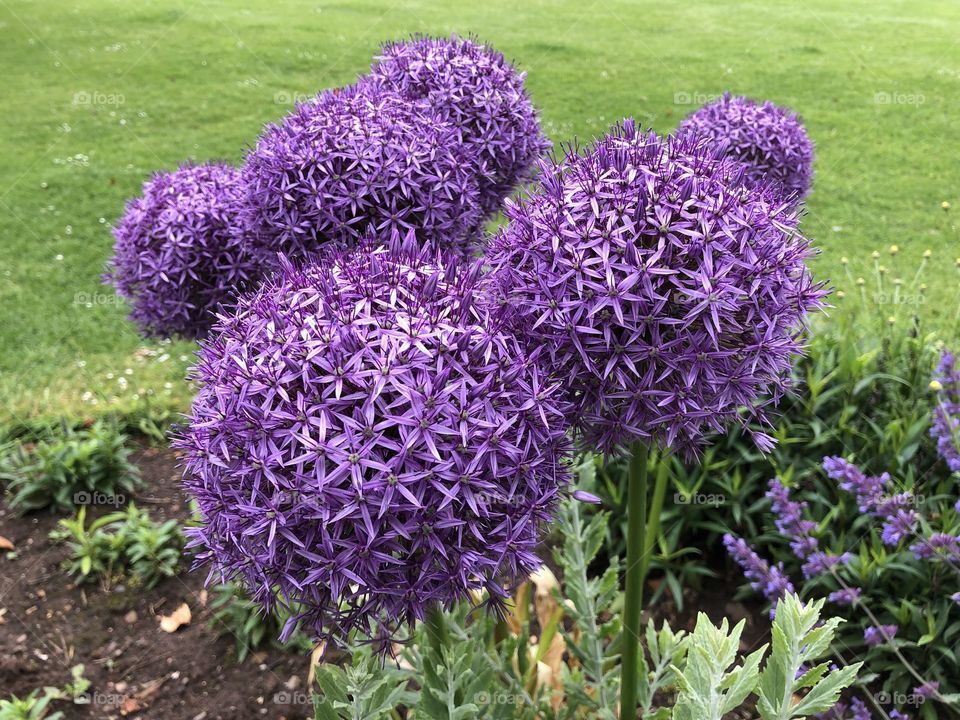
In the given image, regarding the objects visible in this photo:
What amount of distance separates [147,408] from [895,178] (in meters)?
7.31

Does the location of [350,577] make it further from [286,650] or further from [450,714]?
[286,650]

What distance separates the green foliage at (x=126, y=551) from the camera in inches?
173

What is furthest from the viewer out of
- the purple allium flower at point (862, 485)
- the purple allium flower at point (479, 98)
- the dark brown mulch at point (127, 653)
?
the dark brown mulch at point (127, 653)

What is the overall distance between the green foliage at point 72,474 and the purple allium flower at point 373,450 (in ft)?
11.2

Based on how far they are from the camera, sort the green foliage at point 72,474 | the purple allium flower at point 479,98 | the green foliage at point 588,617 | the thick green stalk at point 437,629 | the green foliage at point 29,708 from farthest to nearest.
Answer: the green foliage at point 72,474 → the green foliage at point 29,708 → the green foliage at point 588,617 → the purple allium flower at point 479,98 → the thick green stalk at point 437,629

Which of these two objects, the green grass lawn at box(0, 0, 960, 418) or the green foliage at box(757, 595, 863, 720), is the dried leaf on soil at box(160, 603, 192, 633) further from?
the green foliage at box(757, 595, 863, 720)

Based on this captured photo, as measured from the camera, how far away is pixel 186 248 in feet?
9.35

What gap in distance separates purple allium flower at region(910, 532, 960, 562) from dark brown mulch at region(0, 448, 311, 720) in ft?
9.23

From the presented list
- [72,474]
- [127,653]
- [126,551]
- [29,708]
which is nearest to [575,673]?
[127,653]

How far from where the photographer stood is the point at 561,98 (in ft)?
33.6

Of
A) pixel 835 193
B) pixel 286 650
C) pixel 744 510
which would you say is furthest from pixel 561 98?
pixel 286 650

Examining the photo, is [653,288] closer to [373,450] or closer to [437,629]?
[373,450]

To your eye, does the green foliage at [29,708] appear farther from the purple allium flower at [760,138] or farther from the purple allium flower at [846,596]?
the purple allium flower at [760,138]

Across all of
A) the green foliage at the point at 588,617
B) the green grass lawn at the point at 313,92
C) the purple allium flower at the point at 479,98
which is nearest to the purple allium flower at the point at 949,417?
the green foliage at the point at 588,617
